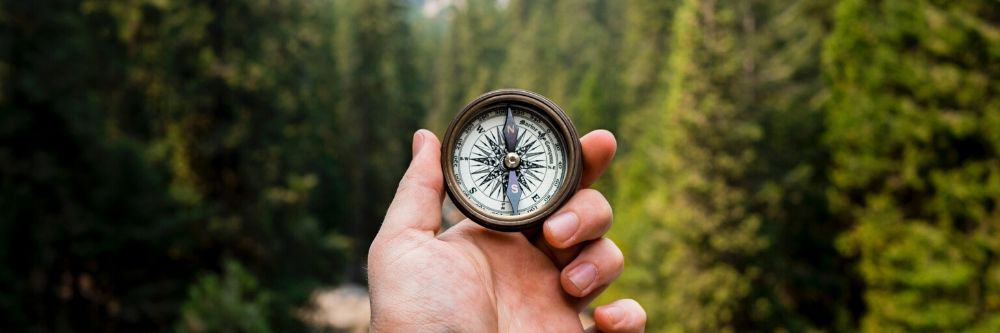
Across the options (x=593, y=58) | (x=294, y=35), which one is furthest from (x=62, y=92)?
(x=593, y=58)

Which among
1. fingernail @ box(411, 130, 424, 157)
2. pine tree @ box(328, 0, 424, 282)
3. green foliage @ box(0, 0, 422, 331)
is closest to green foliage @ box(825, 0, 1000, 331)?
fingernail @ box(411, 130, 424, 157)

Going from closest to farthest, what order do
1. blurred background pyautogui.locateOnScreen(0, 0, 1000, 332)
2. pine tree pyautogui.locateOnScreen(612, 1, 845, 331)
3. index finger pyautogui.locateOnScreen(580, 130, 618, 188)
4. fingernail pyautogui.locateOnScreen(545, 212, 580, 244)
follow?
fingernail pyautogui.locateOnScreen(545, 212, 580, 244)
index finger pyautogui.locateOnScreen(580, 130, 618, 188)
blurred background pyautogui.locateOnScreen(0, 0, 1000, 332)
pine tree pyautogui.locateOnScreen(612, 1, 845, 331)

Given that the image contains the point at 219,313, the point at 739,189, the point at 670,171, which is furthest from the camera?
the point at 670,171

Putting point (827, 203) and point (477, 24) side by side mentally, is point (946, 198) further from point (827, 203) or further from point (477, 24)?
point (477, 24)

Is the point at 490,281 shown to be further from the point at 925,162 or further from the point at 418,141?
the point at 925,162

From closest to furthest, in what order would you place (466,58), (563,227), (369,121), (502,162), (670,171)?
(563,227) → (502,162) → (670,171) → (369,121) → (466,58)

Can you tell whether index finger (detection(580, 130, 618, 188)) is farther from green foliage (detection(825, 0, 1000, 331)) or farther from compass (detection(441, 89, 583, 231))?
green foliage (detection(825, 0, 1000, 331))

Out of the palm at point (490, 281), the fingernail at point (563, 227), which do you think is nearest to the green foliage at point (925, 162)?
the palm at point (490, 281)

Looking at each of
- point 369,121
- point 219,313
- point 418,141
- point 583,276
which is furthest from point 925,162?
point 369,121
